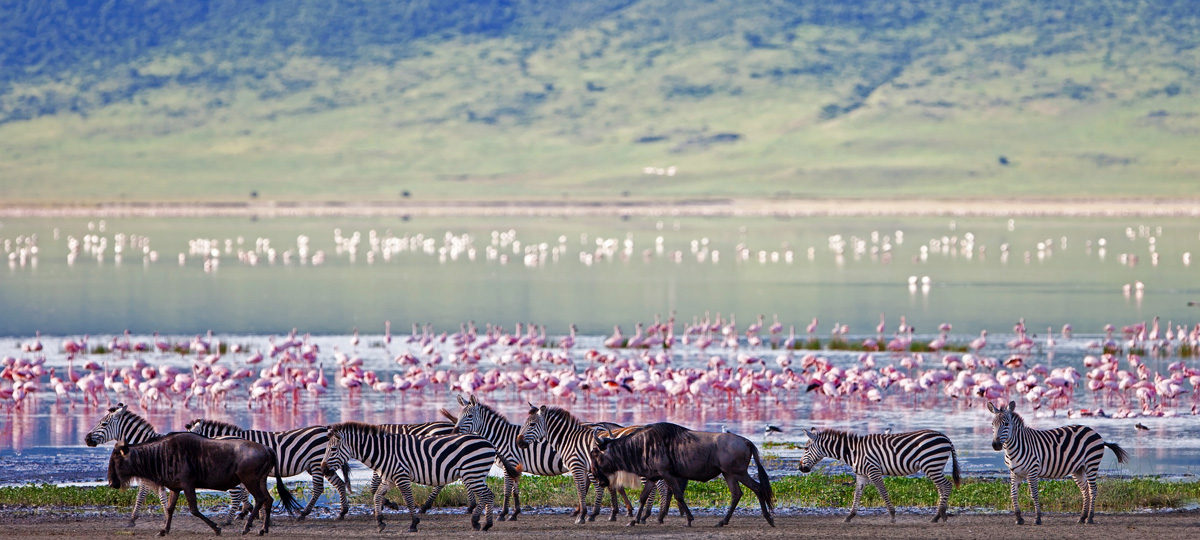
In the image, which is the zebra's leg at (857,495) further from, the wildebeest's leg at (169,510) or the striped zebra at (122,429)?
the striped zebra at (122,429)

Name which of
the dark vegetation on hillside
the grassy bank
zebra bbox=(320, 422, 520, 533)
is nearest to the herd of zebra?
zebra bbox=(320, 422, 520, 533)

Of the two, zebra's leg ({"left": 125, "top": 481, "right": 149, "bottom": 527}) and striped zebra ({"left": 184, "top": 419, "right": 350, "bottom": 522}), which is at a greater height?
striped zebra ({"left": 184, "top": 419, "right": 350, "bottom": 522})

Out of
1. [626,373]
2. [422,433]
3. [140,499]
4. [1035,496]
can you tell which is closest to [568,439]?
[422,433]

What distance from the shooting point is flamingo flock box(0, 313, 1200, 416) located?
2041 cm

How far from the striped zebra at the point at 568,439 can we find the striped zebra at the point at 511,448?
0.08m

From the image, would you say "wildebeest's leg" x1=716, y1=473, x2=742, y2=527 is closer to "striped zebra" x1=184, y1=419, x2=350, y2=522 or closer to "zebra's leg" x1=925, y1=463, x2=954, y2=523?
"zebra's leg" x1=925, y1=463, x2=954, y2=523

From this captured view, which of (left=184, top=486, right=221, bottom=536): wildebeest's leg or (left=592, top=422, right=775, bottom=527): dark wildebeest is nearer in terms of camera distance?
(left=184, top=486, right=221, bottom=536): wildebeest's leg

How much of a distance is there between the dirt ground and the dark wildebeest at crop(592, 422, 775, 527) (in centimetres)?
30

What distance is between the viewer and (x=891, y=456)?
12.5m

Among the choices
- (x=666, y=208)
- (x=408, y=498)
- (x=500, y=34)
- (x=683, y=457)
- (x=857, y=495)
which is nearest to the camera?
(x=408, y=498)

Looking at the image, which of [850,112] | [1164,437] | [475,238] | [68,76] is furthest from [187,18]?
[1164,437]

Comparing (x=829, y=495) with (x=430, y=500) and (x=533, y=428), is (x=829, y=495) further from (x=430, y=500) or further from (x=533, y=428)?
(x=430, y=500)

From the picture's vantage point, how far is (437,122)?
142 metres

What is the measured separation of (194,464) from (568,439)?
9.19 feet
